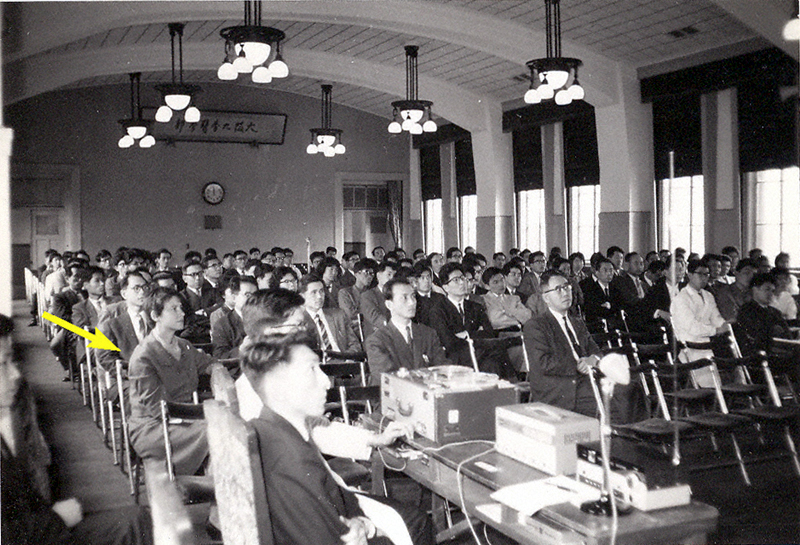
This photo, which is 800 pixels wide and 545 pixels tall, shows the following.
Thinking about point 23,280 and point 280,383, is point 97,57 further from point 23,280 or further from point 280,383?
point 280,383

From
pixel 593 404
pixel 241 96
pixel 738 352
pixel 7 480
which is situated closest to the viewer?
pixel 7 480

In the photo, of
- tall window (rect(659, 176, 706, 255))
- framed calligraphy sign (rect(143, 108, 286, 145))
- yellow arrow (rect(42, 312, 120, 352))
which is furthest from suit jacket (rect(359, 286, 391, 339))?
framed calligraphy sign (rect(143, 108, 286, 145))

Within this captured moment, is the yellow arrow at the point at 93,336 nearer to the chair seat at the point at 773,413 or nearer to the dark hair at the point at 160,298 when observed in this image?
the dark hair at the point at 160,298

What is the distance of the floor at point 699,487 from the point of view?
3.55 meters

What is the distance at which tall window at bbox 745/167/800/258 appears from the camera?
28.7ft

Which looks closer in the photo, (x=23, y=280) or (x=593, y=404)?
(x=593, y=404)

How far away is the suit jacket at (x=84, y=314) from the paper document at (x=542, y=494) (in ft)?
16.1

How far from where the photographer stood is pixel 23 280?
13789 mm

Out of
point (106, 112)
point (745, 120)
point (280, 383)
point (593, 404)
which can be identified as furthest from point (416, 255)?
point (280, 383)

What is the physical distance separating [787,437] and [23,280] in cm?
1322

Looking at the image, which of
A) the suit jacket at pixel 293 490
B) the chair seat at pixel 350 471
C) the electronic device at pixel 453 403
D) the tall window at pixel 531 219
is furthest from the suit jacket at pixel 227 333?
the tall window at pixel 531 219

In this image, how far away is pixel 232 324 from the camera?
5.49m

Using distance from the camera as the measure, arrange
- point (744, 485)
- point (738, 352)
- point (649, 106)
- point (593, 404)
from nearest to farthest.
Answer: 1. point (744, 485)
2. point (593, 404)
3. point (738, 352)
4. point (649, 106)

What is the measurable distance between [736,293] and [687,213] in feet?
10.7
